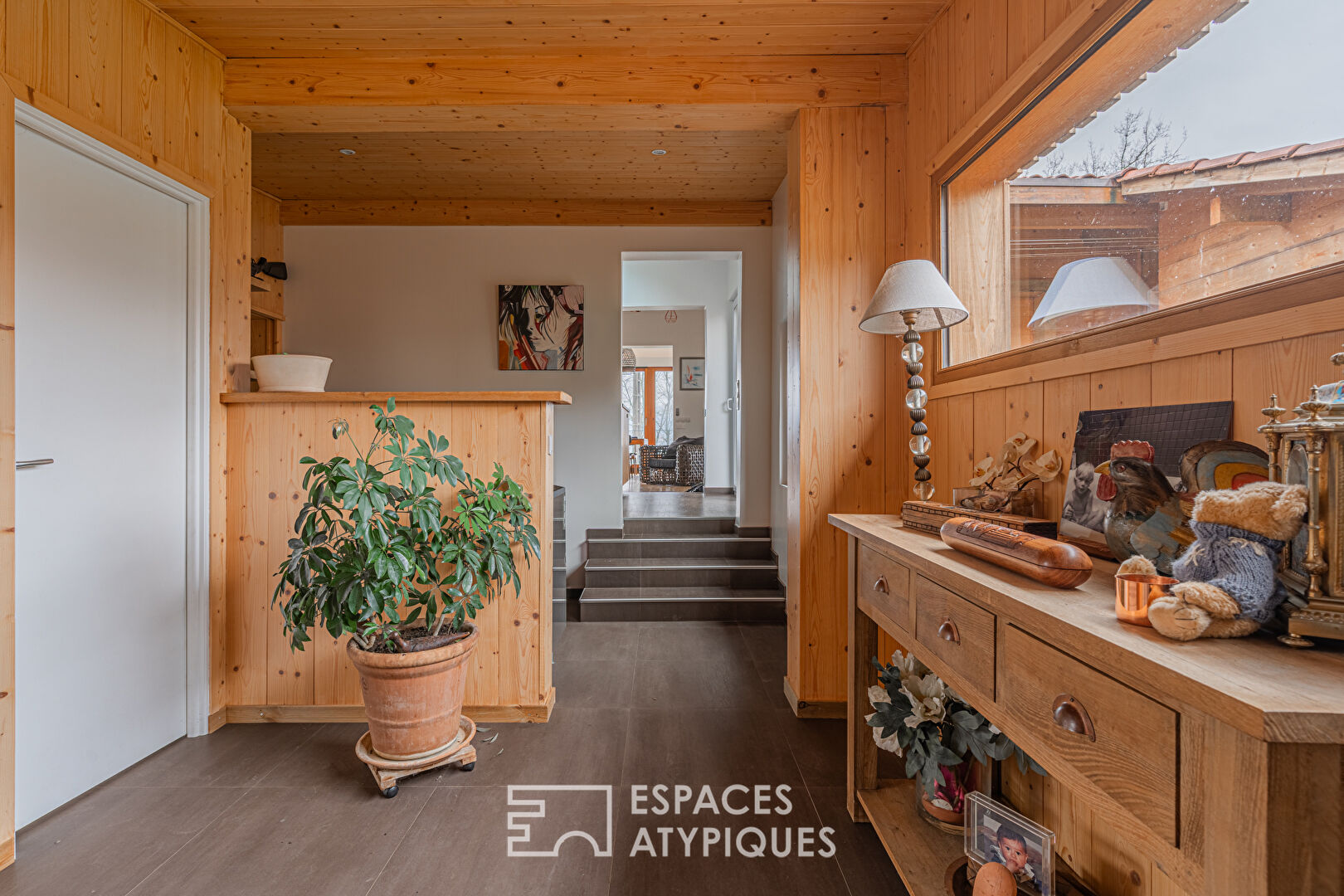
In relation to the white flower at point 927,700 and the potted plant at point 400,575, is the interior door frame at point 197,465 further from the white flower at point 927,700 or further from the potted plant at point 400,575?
the white flower at point 927,700

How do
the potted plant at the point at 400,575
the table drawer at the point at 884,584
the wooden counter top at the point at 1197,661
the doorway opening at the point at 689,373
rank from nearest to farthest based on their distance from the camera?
the wooden counter top at the point at 1197,661, the table drawer at the point at 884,584, the potted plant at the point at 400,575, the doorway opening at the point at 689,373

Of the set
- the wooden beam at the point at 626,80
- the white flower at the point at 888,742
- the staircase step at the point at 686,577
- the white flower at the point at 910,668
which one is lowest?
the staircase step at the point at 686,577

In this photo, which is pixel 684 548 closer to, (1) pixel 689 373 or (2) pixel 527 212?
(2) pixel 527 212

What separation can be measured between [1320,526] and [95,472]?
9.48 feet

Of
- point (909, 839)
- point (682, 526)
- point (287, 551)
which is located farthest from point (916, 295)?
point (682, 526)

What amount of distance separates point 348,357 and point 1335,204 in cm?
474

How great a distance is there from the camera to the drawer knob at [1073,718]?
744 millimetres

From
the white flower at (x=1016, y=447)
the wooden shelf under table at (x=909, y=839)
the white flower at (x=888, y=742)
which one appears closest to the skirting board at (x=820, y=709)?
the wooden shelf under table at (x=909, y=839)

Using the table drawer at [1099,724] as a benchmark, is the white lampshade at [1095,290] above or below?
above

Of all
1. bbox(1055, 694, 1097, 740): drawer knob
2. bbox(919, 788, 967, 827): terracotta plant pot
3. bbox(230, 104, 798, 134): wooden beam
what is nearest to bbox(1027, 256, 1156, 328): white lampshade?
bbox(1055, 694, 1097, 740): drawer knob

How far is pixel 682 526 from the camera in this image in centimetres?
436

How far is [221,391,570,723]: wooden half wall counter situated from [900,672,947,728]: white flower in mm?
1379

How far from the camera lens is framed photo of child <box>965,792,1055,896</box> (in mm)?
1213

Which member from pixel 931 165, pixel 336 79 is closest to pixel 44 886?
pixel 336 79
